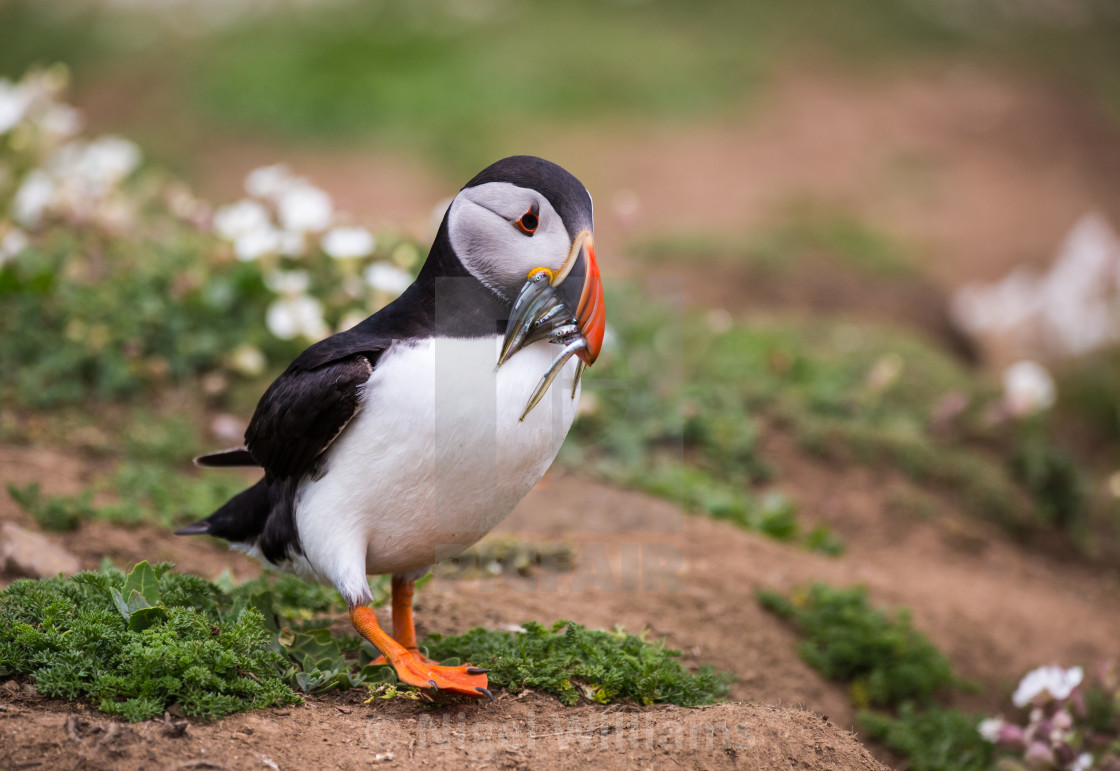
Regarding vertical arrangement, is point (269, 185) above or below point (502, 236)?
above

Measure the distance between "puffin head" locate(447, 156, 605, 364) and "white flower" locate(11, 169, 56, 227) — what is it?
4.63 meters

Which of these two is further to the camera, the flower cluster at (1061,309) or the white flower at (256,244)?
the flower cluster at (1061,309)

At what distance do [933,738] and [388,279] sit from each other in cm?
376

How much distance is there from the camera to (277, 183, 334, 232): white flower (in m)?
6.37

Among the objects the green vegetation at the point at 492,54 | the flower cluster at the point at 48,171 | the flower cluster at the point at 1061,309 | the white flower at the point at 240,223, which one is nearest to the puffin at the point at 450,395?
the white flower at the point at 240,223

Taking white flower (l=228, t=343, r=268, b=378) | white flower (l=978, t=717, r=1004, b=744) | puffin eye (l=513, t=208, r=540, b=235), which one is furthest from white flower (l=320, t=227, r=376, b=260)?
white flower (l=978, t=717, r=1004, b=744)

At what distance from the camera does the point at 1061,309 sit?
9078 millimetres

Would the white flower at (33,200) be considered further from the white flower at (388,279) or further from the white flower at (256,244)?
the white flower at (388,279)

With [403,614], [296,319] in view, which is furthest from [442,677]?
[296,319]

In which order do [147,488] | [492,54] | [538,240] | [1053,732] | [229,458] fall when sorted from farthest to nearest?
1. [492,54]
2. [147,488]
3. [1053,732]
4. [229,458]
5. [538,240]

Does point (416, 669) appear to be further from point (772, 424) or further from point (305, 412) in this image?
point (772, 424)

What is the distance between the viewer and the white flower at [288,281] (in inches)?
234

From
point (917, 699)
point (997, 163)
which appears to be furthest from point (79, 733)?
point (997, 163)

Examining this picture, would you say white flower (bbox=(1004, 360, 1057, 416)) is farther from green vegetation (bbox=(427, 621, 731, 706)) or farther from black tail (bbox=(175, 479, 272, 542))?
black tail (bbox=(175, 479, 272, 542))
